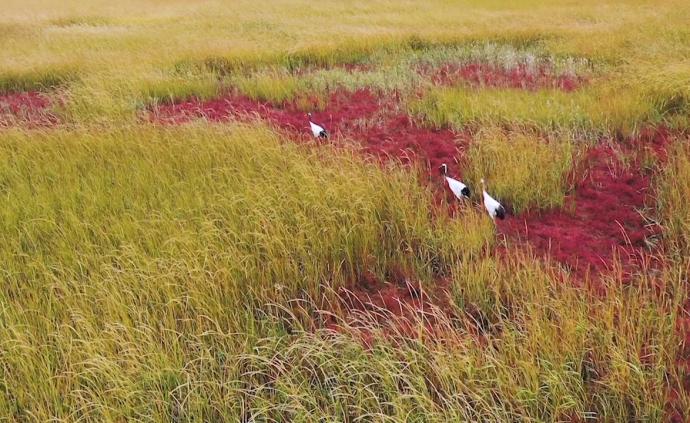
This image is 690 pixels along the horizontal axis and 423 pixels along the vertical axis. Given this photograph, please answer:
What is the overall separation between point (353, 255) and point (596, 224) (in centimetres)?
244

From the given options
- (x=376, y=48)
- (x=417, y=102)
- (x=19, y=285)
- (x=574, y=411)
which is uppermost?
(x=376, y=48)

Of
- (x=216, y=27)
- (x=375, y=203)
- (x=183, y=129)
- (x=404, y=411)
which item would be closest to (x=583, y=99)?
(x=375, y=203)

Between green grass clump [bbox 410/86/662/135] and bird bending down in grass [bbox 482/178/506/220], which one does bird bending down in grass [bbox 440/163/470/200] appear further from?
green grass clump [bbox 410/86/662/135]

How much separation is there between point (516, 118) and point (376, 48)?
7.56m

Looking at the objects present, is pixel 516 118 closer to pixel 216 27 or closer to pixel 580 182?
pixel 580 182

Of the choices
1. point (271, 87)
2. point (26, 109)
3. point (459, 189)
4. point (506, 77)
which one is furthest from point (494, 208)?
point (26, 109)

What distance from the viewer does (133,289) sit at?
362cm

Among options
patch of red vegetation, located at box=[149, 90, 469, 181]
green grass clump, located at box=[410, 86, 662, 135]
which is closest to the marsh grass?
green grass clump, located at box=[410, 86, 662, 135]

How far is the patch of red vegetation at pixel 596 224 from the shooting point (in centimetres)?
423

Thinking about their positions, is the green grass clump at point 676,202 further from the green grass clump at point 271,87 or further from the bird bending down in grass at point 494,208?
the green grass clump at point 271,87

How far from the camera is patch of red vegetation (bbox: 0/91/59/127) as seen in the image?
8.34 m

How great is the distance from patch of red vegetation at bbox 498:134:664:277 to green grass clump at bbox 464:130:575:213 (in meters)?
0.17

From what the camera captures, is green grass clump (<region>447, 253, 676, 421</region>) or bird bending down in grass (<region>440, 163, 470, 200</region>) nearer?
green grass clump (<region>447, 253, 676, 421</region>)

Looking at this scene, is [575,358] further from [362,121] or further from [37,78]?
[37,78]
